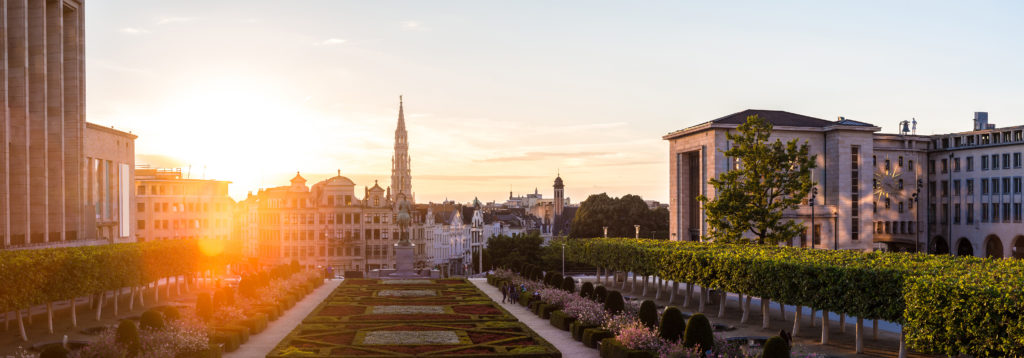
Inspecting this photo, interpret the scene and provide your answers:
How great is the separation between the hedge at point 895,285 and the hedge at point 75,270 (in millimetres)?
34097

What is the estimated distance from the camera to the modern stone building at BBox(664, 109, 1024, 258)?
93125 millimetres

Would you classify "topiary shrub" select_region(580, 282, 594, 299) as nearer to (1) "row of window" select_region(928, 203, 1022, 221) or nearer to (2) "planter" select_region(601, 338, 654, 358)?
(2) "planter" select_region(601, 338, 654, 358)

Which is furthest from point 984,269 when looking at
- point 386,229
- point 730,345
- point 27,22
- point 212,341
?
point 386,229

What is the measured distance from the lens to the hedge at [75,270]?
39.9 metres

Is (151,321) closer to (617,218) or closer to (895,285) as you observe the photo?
(895,285)

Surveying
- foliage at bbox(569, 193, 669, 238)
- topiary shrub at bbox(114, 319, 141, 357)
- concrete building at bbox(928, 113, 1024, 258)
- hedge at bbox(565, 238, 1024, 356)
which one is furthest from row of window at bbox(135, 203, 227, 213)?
topiary shrub at bbox(114, 319, 141, 357)

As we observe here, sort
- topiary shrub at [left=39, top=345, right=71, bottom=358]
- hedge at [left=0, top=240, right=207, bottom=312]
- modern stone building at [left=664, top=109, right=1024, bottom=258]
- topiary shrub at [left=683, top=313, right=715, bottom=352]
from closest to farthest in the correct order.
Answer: topiary shrub at [left=39, top=345, right=71, bottom=358] → topiary shrub at [left=683, top=313, right=715, bottom=352] → hedge at [left=0, top=240, right=207, bottom=312] → modern stone building at [left=664, top=109, right=1024, bottom=258]

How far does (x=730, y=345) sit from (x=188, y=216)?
139926 mm

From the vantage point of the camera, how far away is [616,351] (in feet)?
111

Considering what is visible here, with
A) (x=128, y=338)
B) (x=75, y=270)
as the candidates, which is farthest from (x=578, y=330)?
(x=75, y=270)

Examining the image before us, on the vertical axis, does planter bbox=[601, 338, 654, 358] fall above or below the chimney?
below

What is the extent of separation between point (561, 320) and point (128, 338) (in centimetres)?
2145

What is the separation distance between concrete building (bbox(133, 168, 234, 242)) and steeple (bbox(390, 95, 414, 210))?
38000 mm

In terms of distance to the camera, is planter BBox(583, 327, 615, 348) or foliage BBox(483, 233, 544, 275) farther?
foliage BBox(483, 233, 544, 275)
